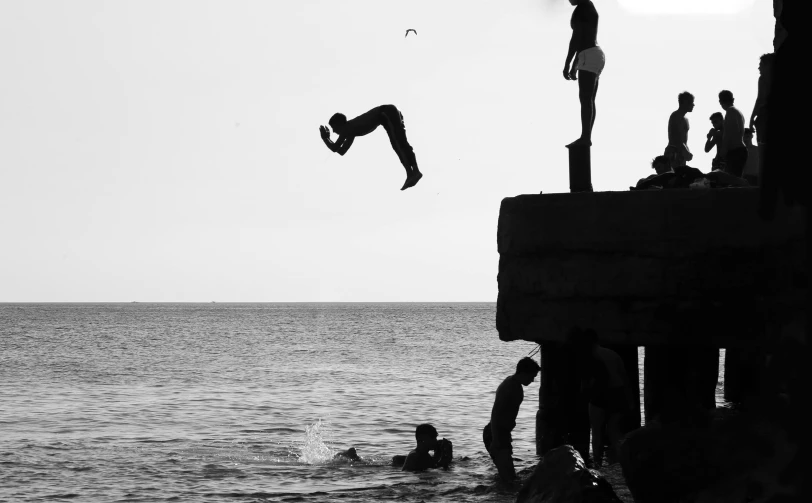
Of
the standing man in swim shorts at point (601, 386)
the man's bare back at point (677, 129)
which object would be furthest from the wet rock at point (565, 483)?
the man's bare back at point (677, 129)

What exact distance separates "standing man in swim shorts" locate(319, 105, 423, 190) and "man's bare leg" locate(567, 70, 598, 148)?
1.78 metres

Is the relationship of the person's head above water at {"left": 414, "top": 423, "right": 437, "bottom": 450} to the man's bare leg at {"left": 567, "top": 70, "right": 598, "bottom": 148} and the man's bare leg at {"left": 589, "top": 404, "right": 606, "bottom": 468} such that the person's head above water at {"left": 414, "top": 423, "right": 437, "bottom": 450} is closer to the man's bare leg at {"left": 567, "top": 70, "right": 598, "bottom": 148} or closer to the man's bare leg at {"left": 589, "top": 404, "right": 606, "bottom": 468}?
the man's bare leg at {"left": 589, "top": 404, "right": 606, "bottom": 468}

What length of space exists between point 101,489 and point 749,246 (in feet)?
35.4

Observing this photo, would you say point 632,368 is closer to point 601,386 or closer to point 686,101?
point 601,386

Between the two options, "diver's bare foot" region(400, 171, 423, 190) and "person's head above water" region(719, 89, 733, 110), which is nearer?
"diver's bare foot" region(400, 171, 423, 190)

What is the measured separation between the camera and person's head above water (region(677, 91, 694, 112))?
14594mm

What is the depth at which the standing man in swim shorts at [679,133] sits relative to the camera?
14523mm

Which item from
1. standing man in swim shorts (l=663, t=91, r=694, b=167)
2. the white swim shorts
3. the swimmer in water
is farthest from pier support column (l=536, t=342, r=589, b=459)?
the swimmer in water

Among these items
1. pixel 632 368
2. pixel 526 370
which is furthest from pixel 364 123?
pixel 632 368

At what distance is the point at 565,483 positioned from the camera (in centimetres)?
869

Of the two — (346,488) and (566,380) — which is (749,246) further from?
(346,488)

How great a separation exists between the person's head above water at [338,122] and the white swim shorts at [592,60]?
2552 millimetres

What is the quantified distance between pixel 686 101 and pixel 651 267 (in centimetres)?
668

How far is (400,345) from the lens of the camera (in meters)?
71.4
